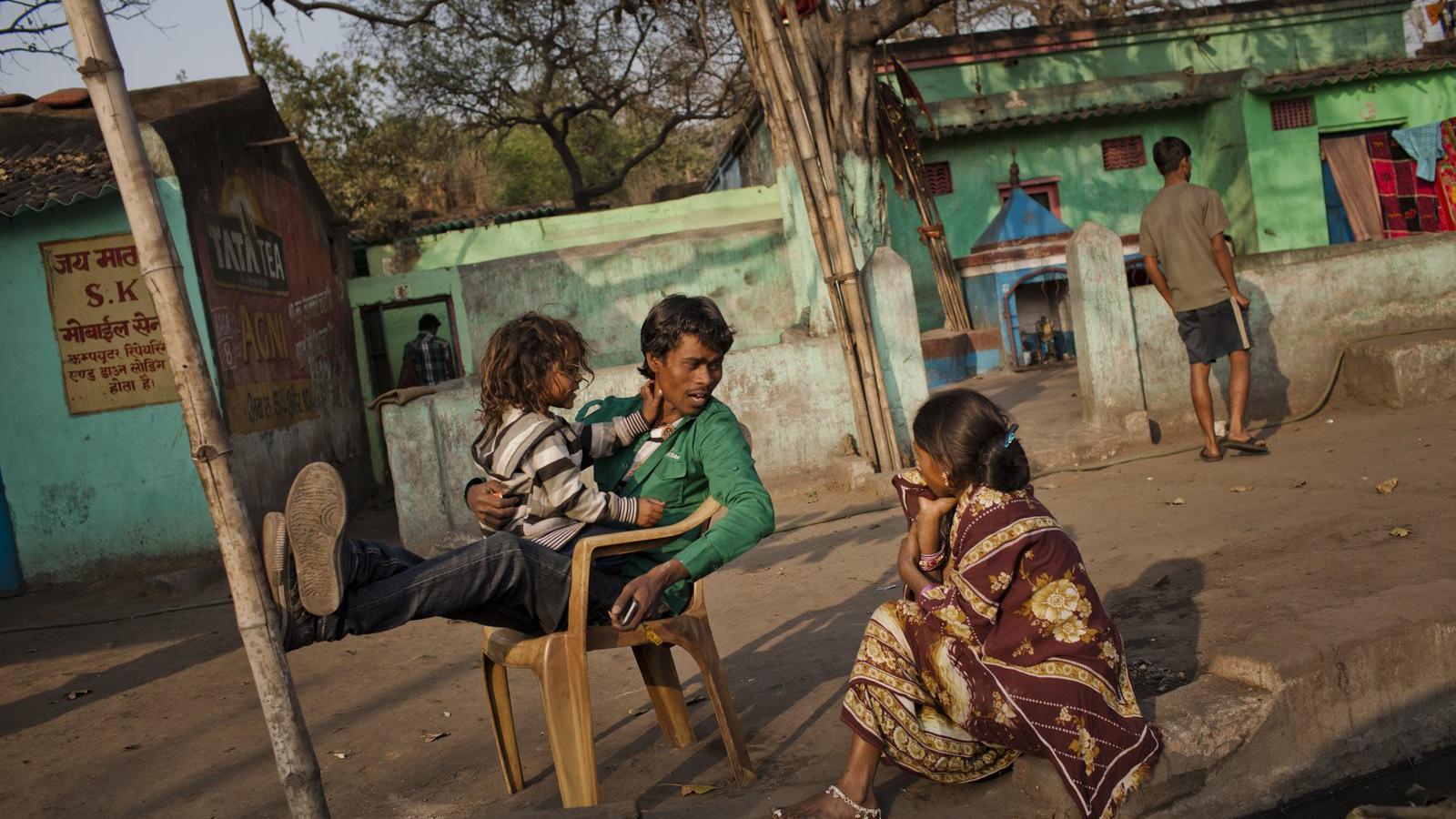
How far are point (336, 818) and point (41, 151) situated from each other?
28.7 ft

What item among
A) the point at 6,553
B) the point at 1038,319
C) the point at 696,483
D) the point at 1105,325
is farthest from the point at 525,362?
the point at 1038,319

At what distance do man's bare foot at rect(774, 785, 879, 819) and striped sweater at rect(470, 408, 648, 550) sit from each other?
0.94 metres

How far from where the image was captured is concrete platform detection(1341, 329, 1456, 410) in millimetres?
7855

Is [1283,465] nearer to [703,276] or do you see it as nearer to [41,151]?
[703,276]

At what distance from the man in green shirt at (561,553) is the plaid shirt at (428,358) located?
10.1m

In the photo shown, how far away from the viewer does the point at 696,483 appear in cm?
351

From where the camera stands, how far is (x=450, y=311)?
15.0 meters

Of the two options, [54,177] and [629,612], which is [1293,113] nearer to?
[54,177]

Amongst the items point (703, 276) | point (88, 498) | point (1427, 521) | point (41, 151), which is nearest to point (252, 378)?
point (88, 498)

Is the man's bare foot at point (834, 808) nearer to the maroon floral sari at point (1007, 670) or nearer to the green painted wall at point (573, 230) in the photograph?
the maroon floral sari at point (1007, 670)

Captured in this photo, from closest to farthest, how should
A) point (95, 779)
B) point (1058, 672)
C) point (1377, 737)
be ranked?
point (1058, 672) < point (1377, 737) < point (95, 779)

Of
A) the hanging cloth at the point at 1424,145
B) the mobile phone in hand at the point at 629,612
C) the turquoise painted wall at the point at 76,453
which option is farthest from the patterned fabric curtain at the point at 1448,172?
the mobile phone in hand at the point at 629,612

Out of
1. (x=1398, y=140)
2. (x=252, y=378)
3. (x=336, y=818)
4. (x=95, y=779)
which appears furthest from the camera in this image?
(x=1398, y=140)

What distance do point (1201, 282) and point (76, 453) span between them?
881 cm
